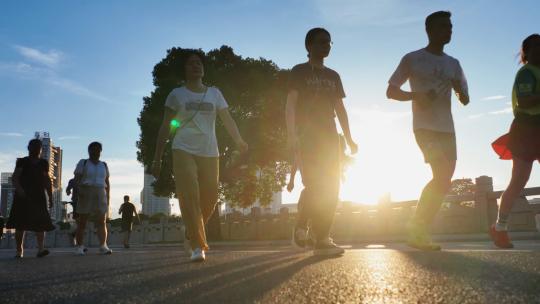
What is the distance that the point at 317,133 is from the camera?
4703 mm

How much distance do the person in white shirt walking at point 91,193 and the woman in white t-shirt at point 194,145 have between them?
11.3 ft

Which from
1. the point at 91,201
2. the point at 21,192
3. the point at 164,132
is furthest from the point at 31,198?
the point at 164,132

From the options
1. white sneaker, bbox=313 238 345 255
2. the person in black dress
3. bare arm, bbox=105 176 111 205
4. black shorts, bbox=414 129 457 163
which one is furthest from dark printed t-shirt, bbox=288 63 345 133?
bare arm, bbox=105 176 111 205

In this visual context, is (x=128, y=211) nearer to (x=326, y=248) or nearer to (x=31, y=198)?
(x=31, y=198)

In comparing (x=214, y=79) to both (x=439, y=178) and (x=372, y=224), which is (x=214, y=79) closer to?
(x=372, y=224)

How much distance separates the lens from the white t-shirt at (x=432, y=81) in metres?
4.76

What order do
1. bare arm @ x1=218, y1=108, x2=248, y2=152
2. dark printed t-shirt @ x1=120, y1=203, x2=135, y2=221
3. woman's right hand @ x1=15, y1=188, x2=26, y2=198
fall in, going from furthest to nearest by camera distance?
dark printed t-shirt @ x1=120, y1=203, x2=135, y2=221 < woman's right hand @ x1=15, y1=188, x2=26, y2=198 < bare arm @ x1=218, y1=108, x2=248, y2=152

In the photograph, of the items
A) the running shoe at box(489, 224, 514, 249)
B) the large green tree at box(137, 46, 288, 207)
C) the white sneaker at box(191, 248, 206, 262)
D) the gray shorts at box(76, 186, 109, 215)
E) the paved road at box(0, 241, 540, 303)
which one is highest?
the large green tree at box(137, 46, 288, 207)

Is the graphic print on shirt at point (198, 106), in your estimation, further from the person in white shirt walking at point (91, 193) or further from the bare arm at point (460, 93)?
the person in white shirt walking at point (91, 193)

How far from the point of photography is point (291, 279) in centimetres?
254

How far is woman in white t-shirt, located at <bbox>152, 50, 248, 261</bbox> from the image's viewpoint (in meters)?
4.77

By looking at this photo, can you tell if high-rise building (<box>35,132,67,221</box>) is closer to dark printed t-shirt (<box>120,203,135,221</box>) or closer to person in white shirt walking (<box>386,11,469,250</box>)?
dark printed t-shirt (<box>120,203,135,221</box>)

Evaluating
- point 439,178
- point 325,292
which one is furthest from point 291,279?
point 439,178

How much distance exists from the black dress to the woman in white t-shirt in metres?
3.24
